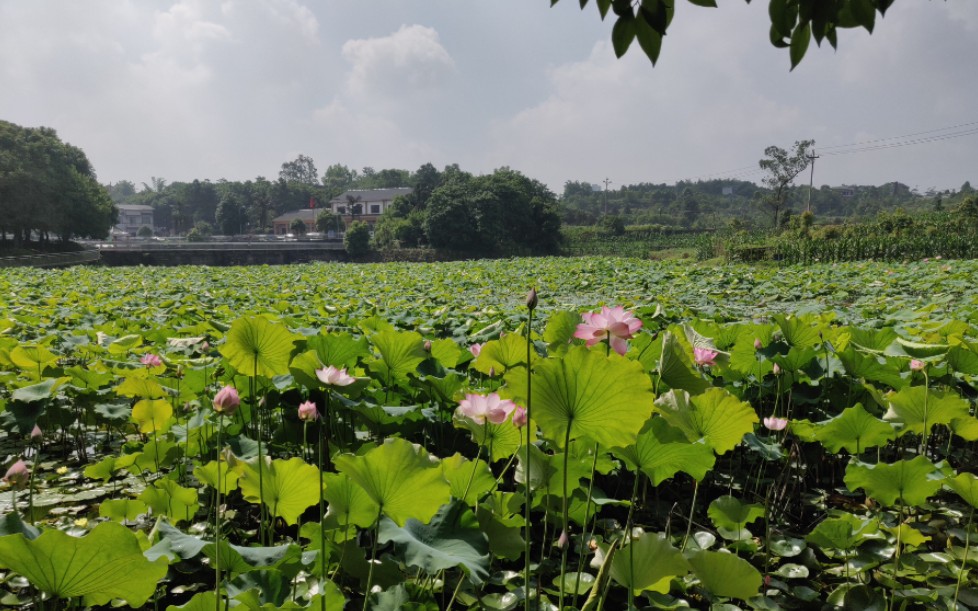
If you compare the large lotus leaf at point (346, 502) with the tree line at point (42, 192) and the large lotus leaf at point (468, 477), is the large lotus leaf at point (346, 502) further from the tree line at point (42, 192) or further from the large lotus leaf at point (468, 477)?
the tree line at point (42, 192)

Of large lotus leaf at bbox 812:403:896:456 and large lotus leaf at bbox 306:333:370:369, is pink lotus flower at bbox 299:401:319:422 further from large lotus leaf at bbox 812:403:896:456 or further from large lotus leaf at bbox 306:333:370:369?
large lotus leaf at bbox 812:403:896:456

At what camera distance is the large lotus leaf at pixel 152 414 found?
5.41ft

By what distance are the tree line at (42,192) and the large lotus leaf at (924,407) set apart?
31.3m

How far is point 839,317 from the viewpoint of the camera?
3738 millimetres

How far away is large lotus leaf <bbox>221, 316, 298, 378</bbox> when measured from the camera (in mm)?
1237

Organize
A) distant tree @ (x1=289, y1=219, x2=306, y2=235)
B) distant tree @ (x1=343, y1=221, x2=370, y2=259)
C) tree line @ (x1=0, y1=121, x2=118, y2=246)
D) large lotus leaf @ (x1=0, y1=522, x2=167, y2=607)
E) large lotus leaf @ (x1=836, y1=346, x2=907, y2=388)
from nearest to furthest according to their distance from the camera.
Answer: large lotus leaf @ (x1=0, y1=522, x2=167, y2=607), large lotus leaf @ (x1=836, y1=346, x2=907, y2=388), tree line @ (x1=0, y1=121, x2=118, y2=246), distant tree @ (x1=343, y1=221, x2=370, y2=259), distant tree @ (x1=289, y1=219, x2=306, y2=235)

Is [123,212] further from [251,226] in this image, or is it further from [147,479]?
[147,479]

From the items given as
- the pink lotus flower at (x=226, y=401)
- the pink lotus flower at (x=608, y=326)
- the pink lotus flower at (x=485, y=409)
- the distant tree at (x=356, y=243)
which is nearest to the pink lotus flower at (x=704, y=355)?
the pink lotus flower at (x=608, y=326)

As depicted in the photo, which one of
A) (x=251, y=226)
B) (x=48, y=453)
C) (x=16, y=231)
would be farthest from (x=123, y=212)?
(x=48, y=453)

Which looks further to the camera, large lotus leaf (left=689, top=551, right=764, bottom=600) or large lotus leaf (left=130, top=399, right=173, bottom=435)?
large lotus leaf (left=130, top=399, right=173, bottom=435)

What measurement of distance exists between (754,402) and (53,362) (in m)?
2.64

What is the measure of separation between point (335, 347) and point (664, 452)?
3.14 feet

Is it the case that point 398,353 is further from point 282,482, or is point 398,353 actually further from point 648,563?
point 648,563

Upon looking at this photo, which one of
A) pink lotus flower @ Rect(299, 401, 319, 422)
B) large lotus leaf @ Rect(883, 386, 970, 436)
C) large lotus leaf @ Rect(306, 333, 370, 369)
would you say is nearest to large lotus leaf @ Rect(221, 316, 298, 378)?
pink lotus flower @ Rect(299, 401, 319, 422)
